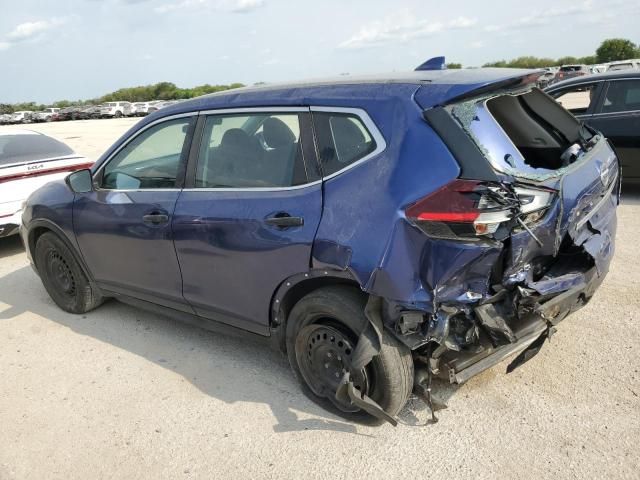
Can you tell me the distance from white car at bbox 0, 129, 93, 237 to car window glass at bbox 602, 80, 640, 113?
6.83 m

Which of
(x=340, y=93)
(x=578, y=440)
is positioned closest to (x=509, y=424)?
(x=578, y=440)

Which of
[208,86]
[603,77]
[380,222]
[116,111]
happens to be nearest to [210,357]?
[380,222]

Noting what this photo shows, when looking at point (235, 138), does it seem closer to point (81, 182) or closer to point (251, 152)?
point (251, 152)

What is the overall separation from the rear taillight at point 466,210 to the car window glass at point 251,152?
828 mm

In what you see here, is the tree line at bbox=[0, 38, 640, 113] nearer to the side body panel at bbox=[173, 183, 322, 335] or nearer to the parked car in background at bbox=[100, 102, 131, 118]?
the parked car in background at bbox=[100, 102, 131, 118]

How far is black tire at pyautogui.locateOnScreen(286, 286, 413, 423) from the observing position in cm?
283

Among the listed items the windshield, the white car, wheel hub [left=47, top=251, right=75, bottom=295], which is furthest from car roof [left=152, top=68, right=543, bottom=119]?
the windshield

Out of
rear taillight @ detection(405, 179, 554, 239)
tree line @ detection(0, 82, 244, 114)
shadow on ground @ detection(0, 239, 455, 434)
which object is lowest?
tree line @ detection(0, 82, 244, 114)

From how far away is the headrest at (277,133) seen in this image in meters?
3.20

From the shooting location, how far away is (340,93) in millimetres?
3010

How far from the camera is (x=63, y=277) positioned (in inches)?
193

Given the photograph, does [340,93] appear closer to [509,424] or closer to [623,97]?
[509,424]

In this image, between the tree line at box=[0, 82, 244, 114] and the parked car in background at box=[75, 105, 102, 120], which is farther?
the tree line at box=[0, 82, 244, 114]

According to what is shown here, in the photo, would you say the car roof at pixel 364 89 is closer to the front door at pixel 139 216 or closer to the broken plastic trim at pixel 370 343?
the front door at pixel 139 216
